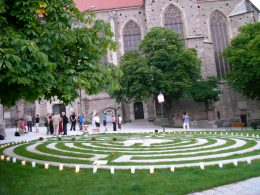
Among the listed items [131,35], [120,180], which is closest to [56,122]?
[120,180]

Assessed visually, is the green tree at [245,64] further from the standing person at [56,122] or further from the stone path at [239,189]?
the stone path at [239,189]

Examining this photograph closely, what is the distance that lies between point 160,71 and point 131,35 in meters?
15.4

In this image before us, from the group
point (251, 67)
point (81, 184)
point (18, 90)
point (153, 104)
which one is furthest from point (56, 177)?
point (153, 104)

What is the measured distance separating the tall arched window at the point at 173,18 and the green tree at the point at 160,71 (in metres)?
9.12

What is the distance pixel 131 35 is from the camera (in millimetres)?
45062

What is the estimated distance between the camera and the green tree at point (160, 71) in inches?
1219

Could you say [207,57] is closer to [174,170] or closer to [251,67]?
[251,67]

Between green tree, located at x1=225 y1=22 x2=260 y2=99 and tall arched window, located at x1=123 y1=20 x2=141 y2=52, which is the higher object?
tall arched window, located at x1=123 y1=20 x2=141 y2=52

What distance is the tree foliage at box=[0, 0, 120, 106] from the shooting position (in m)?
6.81

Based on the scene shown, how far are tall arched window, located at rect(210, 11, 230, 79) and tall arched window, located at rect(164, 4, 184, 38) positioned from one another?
563 cm

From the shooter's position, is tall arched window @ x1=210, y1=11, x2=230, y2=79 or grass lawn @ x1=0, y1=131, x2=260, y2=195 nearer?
grass lawn @ x1=0, y1=131, x2=260, y2=195

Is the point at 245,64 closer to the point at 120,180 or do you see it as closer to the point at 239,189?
the point at 239,189

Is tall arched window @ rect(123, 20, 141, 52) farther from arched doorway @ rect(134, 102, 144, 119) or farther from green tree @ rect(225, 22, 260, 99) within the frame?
green tree @ rect(225, 22, 260, 99)

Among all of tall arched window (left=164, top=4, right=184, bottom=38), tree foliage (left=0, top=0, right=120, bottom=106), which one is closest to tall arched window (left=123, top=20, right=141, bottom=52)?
tall arched window (left=164, top=4, right=184, bottom=38)
